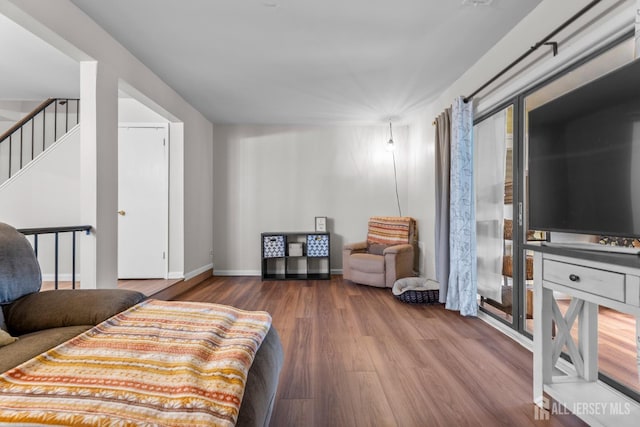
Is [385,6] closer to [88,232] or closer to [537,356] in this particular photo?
[537,356]

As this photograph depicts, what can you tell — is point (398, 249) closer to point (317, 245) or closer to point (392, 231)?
point (392, 231)

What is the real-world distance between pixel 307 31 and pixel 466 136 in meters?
1.85

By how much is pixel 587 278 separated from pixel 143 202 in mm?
4717

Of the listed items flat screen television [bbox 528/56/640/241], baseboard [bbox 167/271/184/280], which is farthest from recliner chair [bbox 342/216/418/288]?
flat screen television [bbox 528/56/640/241]

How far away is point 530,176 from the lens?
76.3 inches

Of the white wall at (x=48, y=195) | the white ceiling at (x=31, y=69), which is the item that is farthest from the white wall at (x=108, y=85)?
the white wall at (x=48, y=195)

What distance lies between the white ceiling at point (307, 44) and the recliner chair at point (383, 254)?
1.87 meters

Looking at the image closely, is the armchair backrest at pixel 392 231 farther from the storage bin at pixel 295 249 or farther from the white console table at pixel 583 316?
the white console table at pixel 583 316

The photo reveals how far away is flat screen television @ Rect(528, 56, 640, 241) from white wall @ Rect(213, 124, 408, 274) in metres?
3.75

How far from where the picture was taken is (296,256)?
528cm

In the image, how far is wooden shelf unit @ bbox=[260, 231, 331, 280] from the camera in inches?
207

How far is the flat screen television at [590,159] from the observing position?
134 cm

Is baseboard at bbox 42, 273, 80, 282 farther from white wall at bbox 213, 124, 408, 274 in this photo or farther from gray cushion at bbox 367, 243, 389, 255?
gray cushion at bbox 367, 243, 389, 255

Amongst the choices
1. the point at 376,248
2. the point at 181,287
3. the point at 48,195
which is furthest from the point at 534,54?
the point at 48,195
